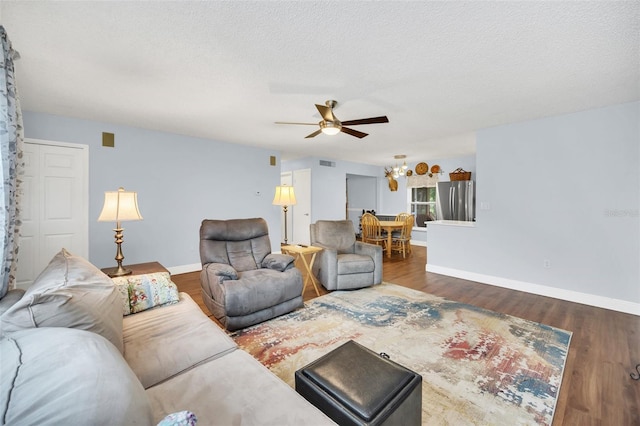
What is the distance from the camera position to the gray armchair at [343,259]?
3.54 meters

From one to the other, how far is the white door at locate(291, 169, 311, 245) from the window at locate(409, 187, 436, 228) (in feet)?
10.7

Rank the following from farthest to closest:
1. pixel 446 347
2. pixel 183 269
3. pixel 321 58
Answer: pixel 183 269 → pixel 446 347 → pixel 321 58

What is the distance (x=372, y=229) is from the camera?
19.8ft

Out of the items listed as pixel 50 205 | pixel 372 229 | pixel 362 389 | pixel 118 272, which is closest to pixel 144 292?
pixel 118 272

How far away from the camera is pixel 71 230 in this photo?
362 centimetres

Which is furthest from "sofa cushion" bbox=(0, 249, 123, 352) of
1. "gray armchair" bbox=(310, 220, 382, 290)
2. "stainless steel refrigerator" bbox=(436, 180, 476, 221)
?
"stainless steel refrigerator" bbox=(436, 180, 476, 221)

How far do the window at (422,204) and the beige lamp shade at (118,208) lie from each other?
22.2ft

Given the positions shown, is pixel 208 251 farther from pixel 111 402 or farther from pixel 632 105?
pixel 632 105

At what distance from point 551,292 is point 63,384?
15.4 feet

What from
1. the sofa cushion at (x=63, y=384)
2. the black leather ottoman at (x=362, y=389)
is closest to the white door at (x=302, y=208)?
the black leather ottoman at (x=362, y=389)

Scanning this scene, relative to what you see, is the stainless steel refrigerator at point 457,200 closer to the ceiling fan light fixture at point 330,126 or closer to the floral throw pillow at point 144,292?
the ceiling fan light fixture at point 330,126

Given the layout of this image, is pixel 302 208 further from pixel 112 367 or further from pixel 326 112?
pixel 112 367

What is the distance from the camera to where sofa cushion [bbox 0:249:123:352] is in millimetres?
933

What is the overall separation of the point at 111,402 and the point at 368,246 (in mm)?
3512
